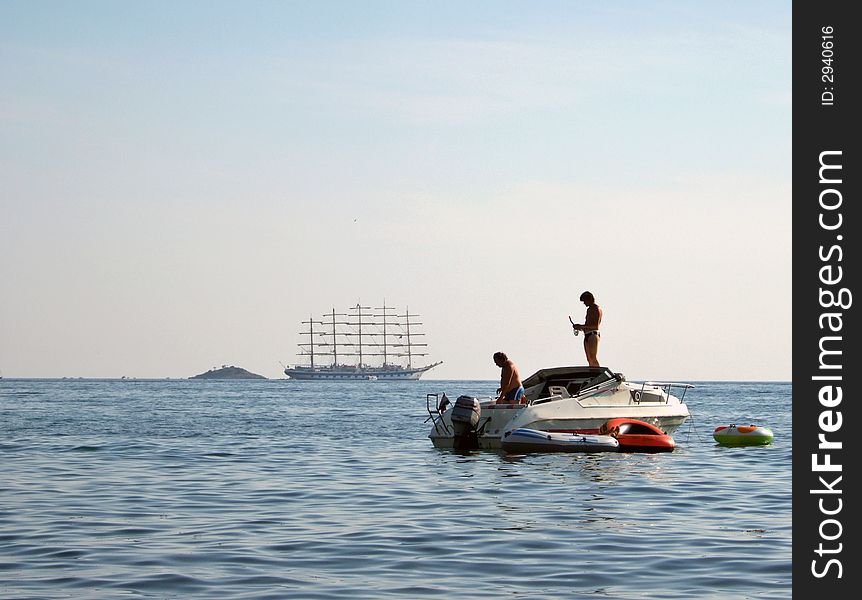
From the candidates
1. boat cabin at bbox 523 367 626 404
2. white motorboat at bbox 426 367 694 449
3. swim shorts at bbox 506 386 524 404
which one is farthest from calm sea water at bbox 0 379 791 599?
boat cabin at bbox 523 367 626 404

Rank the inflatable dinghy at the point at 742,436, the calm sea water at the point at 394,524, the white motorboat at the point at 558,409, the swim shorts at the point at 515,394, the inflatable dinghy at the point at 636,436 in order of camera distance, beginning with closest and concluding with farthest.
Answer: the calm sea water at the point at 394,524, the white motorboat at the point at 558,409, the inflatable dinghy at the point at 636,436, the swim shorts at the point at 515,394, the inflatable dinghy at the point at 742,436

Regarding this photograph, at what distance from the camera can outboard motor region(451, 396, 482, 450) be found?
27422 mm

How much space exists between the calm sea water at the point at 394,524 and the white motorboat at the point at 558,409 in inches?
24.4

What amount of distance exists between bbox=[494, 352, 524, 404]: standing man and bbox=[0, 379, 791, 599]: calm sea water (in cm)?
121

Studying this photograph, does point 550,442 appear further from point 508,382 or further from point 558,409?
point 508,382

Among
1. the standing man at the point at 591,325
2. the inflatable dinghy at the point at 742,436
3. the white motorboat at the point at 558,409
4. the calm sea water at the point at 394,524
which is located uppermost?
the standing man at the point at 591,325

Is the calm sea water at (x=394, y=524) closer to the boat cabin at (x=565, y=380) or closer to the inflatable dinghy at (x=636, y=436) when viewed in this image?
the inflatable dinghy at (x=636, y=436)

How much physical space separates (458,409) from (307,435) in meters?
12.3

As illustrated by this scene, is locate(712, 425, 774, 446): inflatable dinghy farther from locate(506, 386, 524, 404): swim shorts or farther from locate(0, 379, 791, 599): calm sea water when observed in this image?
locate(506, 386, 524, 404): swim shorts

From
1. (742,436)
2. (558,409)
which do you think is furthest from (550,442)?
(742,436)

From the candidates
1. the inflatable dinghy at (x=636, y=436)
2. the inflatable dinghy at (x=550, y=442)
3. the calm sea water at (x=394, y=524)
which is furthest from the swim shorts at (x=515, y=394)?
the inflatable dinghy at (x=636, y=436)

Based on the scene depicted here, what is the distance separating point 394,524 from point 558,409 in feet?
37.5

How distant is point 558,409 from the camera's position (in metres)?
26.8

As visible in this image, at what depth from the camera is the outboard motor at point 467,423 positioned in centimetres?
2742
